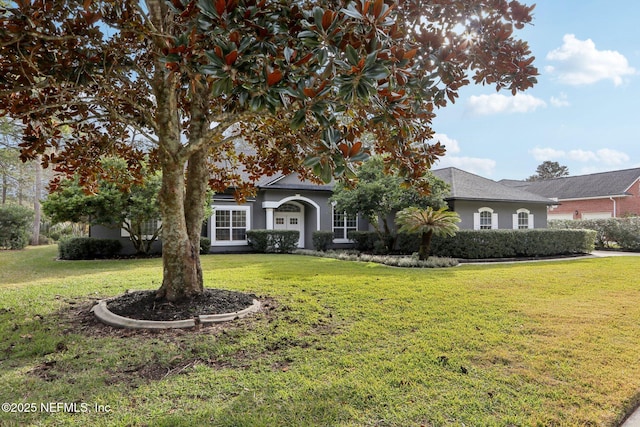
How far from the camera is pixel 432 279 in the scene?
821 cm

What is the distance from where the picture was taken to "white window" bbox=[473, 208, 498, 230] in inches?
645

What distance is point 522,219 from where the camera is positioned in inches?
709

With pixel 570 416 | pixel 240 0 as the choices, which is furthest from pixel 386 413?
pixel 240 0

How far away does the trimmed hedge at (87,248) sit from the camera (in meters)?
12.9

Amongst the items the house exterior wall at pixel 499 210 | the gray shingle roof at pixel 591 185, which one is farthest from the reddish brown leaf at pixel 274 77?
the gray shingle roof at pixel 591 185

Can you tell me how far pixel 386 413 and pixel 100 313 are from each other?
13.9 feet

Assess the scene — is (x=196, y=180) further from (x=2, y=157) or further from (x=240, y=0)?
(x=2, y=157)

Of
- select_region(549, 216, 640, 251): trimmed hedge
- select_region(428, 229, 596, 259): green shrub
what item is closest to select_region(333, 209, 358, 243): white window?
select_region(428, 229, 596, 259): green shrub

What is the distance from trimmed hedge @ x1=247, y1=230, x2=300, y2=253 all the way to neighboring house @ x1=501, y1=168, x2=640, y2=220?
1838 cm

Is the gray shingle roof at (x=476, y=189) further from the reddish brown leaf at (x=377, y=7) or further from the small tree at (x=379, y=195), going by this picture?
the reddish brown leaf at (x=377, y=7)

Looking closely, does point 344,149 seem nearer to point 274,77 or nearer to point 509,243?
point 274,77

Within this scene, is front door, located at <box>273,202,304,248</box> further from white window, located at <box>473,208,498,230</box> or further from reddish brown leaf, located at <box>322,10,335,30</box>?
reddish brown leaf, located at <box>322,10,335,30</box>

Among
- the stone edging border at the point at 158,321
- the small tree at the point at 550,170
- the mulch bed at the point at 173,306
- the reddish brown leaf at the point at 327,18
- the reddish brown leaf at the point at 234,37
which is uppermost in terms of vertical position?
the small tree at the point at 550,170

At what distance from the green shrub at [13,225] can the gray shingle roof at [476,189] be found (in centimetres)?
2161
